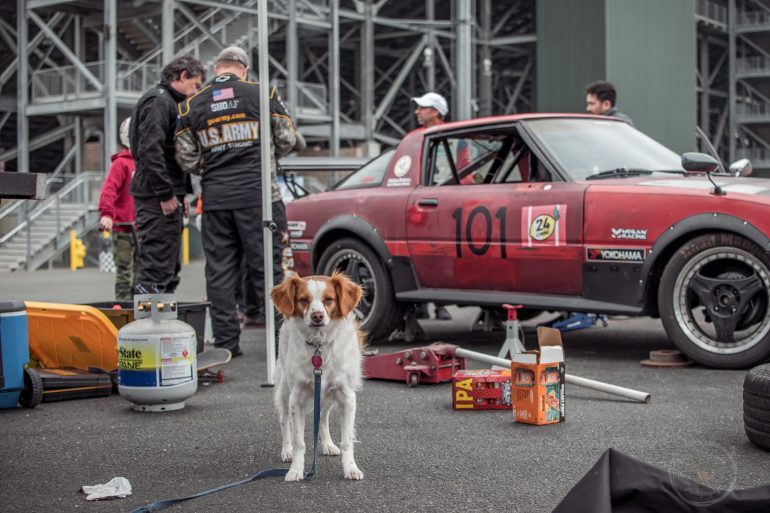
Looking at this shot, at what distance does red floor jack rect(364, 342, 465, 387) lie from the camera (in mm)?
6434

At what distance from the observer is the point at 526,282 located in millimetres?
7387

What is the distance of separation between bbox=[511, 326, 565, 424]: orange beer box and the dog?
1068 millimetres

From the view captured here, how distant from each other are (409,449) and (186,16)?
28562 mm

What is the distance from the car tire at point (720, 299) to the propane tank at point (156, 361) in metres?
3.09

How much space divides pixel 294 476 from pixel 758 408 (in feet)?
6.47

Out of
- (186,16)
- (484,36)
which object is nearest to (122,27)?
(186,16)

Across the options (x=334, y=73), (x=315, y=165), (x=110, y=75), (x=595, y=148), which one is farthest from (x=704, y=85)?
(x=595, y=148)

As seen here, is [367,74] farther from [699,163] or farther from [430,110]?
[699,163]

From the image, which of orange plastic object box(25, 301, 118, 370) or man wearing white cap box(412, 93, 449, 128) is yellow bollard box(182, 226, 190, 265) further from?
orange plastic object box(25, 301, 118, 370)

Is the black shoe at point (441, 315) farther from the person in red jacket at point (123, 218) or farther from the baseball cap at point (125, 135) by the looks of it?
the baseball cap at point (125, 135)

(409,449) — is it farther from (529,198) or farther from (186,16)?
(186,16)

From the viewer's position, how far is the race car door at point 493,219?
23.5 ft

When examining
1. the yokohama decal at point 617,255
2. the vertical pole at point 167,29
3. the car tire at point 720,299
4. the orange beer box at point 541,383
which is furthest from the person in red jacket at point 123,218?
the vertical pole at point 167,29

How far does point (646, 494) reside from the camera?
2.85m
